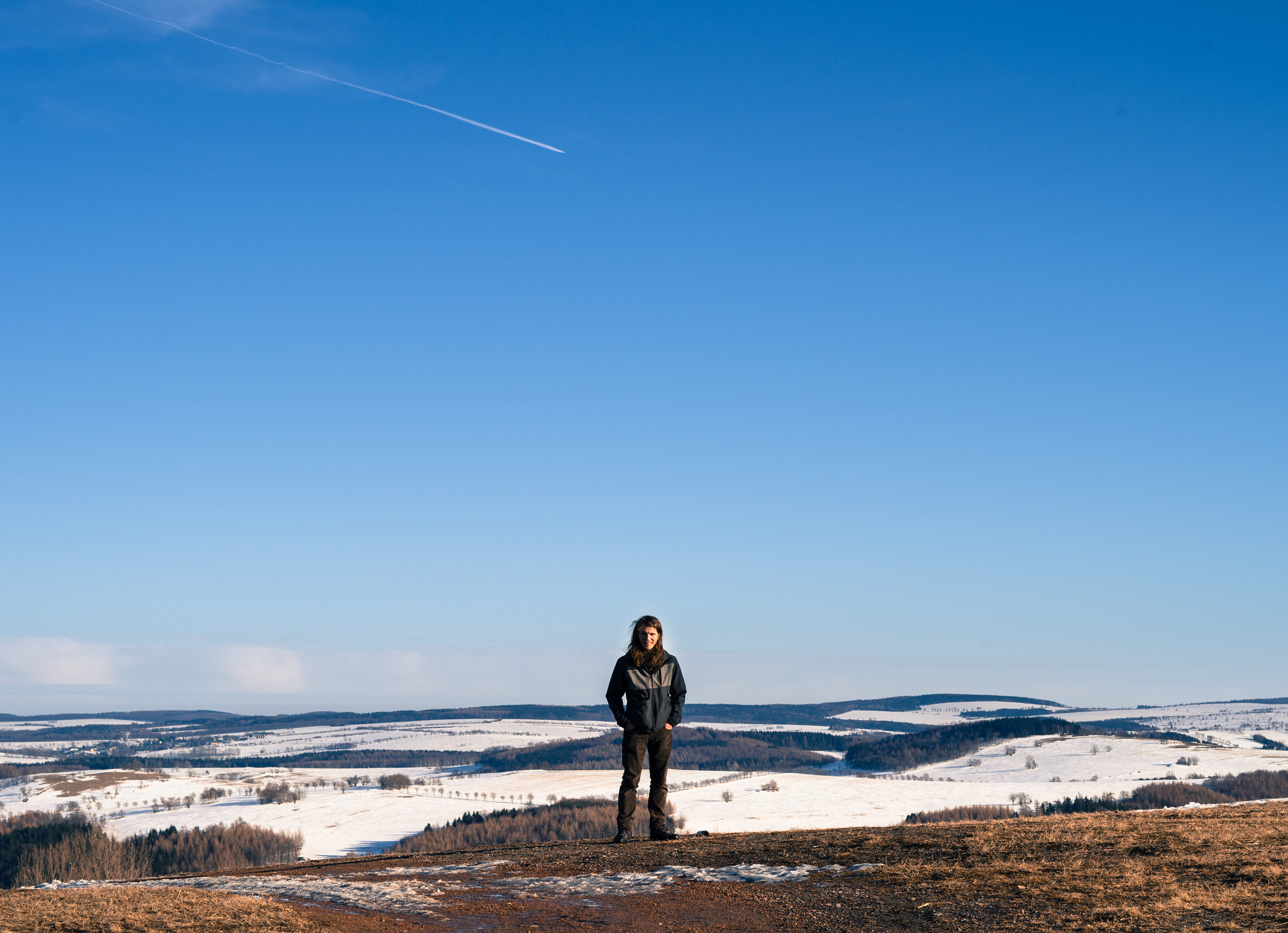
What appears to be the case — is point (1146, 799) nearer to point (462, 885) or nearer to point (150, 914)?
point (462, 885)

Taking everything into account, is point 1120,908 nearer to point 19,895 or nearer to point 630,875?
point 630,875

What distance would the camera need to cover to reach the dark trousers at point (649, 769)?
20.1 metres

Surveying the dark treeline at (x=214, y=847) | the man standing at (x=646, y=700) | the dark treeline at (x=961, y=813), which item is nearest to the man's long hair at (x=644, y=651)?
the man standing at (x=646, y=700)

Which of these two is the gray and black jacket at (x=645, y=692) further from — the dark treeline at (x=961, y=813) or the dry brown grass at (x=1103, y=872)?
the dark treeline at (x=961, y=813)

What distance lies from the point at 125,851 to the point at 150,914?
555 feet

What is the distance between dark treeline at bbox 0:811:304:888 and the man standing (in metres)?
131

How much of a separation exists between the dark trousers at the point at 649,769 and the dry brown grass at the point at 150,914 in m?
7.16

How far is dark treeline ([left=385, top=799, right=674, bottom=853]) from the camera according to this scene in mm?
167750

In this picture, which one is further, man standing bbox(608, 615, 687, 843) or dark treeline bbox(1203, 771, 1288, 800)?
dark treeline bbox(1203, 771, 1288, 800)

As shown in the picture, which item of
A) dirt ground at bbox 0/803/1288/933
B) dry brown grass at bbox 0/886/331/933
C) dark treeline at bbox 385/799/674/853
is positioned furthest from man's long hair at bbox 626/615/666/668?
dark treeline at bbox 385/799/674/853

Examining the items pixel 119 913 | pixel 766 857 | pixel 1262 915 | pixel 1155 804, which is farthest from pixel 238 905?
pixel 1155 804

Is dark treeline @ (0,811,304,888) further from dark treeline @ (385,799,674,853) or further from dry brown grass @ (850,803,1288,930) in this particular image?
dry brown grass @ (850,803,1288,930)

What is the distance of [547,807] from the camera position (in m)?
193

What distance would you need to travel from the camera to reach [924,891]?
14.4m
